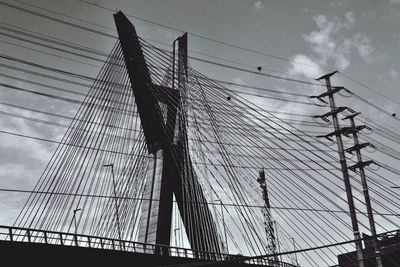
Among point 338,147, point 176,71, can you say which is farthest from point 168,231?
point 338,147

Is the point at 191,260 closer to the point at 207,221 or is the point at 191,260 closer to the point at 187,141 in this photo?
the point at 207,221

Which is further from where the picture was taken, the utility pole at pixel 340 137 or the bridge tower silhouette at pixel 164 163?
the utility pole at pixel 340 137

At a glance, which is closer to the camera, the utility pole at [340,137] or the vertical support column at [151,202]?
the vertical support column at [151,202]

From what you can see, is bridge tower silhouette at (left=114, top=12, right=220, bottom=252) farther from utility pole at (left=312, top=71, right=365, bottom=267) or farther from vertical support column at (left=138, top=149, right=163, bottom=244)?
utility pole at (left=312, top=71, right=365, bottom=267)

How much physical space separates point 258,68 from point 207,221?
9.44 meters

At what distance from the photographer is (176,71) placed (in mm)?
30359

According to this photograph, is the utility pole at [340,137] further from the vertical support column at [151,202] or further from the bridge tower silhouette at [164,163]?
the vertical support column at [151,202]

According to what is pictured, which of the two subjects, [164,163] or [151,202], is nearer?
[151,202]

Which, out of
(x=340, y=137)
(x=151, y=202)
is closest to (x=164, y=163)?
(x=151, y=202)

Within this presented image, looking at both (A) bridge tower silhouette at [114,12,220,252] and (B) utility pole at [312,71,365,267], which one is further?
(B) utility pole at [312,71,365,267]

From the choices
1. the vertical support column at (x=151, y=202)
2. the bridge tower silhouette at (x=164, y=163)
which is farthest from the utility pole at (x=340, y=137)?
the vertical support column at (x=151, y=202)

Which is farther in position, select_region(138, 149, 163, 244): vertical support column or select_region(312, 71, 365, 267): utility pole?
select_region(312, 71, 365, 267): utility pole

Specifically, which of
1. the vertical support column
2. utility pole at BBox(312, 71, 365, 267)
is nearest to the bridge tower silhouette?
the vertical support column

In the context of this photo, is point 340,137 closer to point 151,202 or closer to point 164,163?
point 164,163
